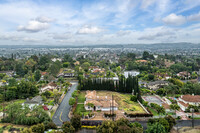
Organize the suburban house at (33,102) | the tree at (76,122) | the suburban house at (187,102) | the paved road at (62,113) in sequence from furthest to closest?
the suburban house at (33,102) < the suburban house at (187,102) < the paved road at (62,113) < the tree at (76,122)

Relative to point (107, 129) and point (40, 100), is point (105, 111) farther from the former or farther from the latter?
point (40, 100)

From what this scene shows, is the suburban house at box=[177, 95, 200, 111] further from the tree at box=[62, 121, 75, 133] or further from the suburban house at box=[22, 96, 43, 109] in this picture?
the suburban house at box=[22, 96, 43, 109]

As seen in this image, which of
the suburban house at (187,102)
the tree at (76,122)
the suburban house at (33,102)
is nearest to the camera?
the tree at (76,122)

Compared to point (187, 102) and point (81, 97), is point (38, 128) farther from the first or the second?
point (187, 102)

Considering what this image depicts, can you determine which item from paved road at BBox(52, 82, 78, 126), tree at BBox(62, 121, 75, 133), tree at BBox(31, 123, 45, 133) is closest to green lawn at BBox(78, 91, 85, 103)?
paved road at BBox(52, 82, 78, 126)

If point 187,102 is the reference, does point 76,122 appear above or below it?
above

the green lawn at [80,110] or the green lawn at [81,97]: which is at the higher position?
the green lawn at [81,97]

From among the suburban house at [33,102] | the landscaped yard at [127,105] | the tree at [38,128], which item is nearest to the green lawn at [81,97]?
the landscaped yard at [127,105]

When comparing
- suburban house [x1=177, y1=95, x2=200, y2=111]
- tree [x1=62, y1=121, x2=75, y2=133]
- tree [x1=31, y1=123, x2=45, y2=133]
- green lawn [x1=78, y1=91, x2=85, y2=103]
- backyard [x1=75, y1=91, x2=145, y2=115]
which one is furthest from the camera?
green lawn [x1=78, y1=91, x2=85, y2=103]

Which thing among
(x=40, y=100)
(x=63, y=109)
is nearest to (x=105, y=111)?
(x=63, y=109)

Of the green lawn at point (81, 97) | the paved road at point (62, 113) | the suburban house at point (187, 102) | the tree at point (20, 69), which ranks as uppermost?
the tree at point (20, 69)

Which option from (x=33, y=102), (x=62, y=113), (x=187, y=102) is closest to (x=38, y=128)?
(x=62, y=113)

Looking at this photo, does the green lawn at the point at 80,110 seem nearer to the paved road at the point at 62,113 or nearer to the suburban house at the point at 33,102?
the paved road at the point at 62,113
